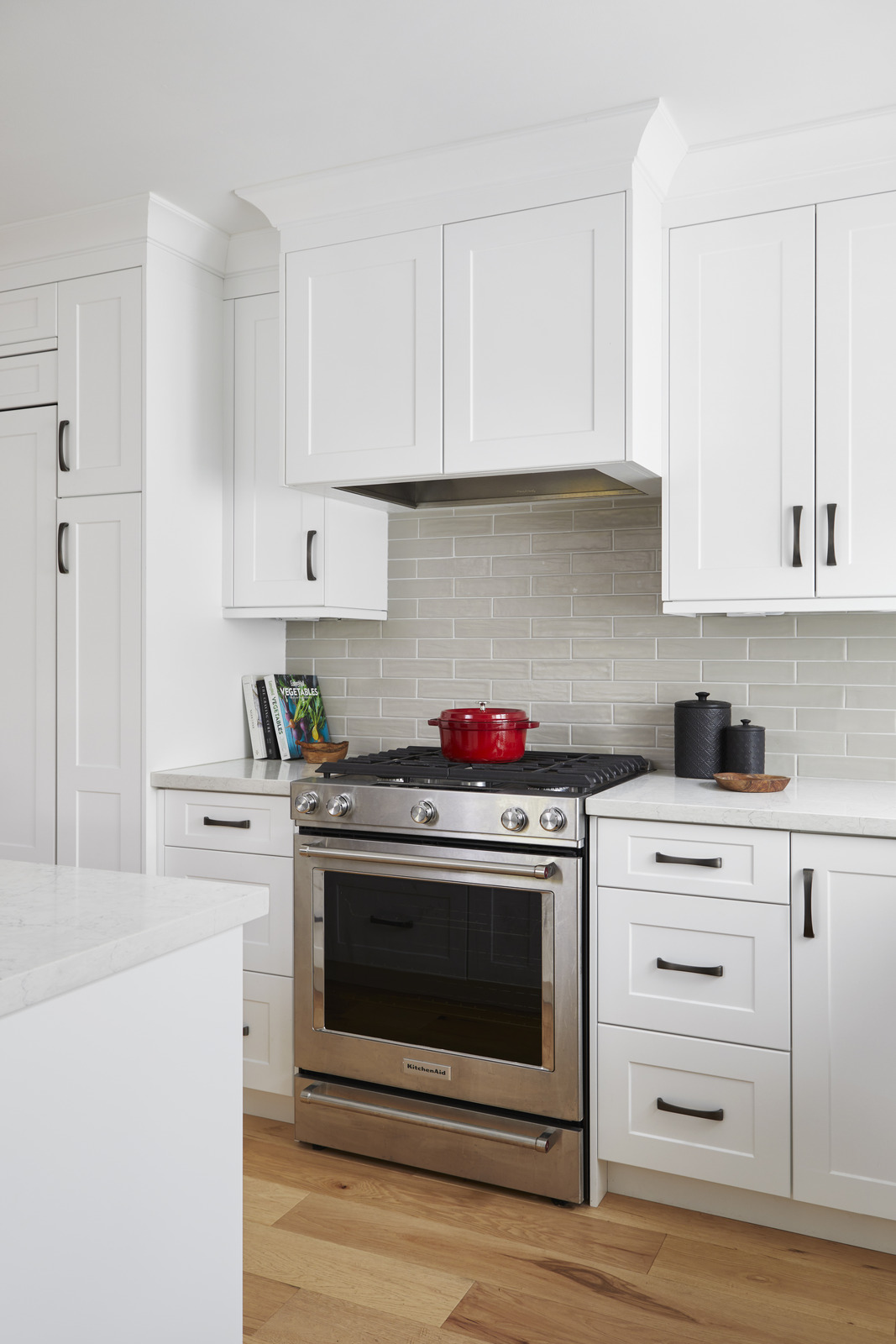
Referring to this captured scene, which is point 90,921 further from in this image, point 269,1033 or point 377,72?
point 377,72

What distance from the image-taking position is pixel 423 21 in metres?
2.02

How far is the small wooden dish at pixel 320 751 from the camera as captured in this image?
3.10 m

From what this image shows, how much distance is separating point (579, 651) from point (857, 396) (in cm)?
106

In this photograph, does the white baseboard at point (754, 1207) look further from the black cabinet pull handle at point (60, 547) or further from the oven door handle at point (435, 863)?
the black cabinet pull handle at point (60, 547)

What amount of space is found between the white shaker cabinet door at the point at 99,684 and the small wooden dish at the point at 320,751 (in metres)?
0.50

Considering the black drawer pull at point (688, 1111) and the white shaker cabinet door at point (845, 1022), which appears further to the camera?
the black drawer pull at point (688, 1111)

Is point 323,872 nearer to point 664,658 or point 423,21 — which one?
point 664,658

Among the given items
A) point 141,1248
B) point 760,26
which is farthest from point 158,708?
point 760,26

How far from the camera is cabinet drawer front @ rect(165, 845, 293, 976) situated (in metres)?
2.72

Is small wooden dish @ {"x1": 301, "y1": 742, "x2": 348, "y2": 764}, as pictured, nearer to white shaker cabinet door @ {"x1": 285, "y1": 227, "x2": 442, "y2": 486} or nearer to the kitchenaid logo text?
white shaker cabinet door @ {"x1": 285, "y1": 227, "x2": 442, "y2": 486}

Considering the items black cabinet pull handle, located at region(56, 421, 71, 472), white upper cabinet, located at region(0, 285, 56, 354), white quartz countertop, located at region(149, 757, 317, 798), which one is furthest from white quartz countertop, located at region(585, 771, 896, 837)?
white upper cabinet, located at region(0, 285, 56, 354)

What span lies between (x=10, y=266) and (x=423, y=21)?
66.8 inches

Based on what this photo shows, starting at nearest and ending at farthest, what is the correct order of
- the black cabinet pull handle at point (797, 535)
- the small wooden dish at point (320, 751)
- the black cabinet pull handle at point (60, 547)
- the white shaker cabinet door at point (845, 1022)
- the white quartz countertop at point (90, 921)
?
the white quartz countertop at point (90, 921) < the white shaker cabinet door at point (845, 1022) < the black cabinet pull handle at point (797, 535) < the black cabinet pull handle at point (60, 547) < the small wooden dish at point (320, 751)

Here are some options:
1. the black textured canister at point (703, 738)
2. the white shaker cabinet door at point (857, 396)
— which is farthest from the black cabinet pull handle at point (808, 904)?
the white shaker cabinet door at point (857, 396)
